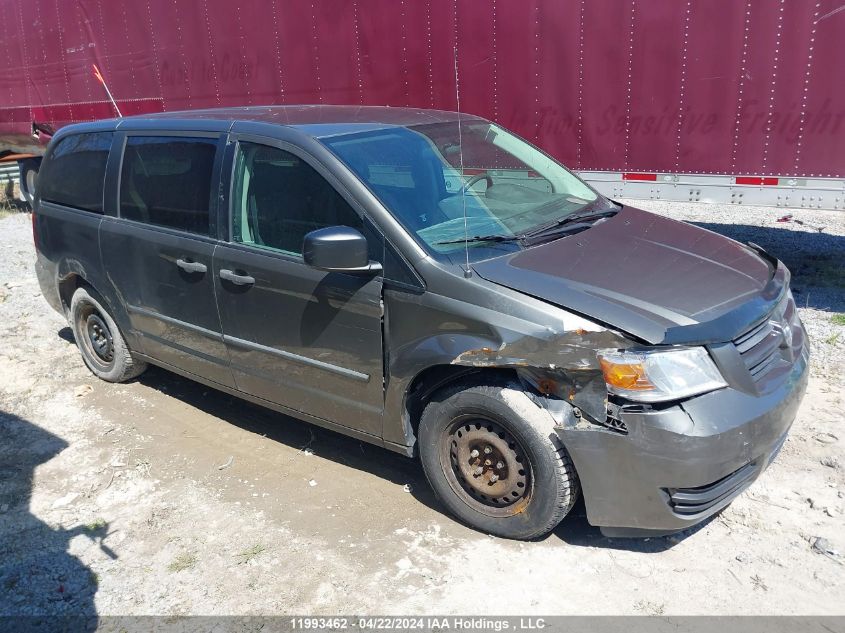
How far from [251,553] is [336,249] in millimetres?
1492

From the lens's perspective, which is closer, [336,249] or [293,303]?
[336,249]

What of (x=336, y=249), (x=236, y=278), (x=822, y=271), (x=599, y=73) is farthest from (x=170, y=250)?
(x=822, y=271)

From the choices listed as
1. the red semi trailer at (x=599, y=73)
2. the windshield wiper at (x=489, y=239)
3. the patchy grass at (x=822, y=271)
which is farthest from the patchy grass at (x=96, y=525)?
the patchy grass at (x=822, y=271)

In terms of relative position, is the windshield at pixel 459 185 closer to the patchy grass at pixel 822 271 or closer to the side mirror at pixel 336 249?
the side mirror at pixel 336 249

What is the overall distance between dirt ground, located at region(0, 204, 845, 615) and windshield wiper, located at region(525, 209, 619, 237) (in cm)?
141

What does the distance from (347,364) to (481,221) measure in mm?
990

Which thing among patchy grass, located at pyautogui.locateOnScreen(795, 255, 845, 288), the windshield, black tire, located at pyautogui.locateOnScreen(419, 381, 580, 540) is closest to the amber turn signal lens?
black tire, located at pyautogui.locateOnScreen(419, 381, 580, 540)

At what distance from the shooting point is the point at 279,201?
373 centimetres

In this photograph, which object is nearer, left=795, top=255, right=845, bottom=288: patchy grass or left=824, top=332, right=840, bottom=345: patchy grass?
left=824, top=332, right=840, bottom=345: patchy grass

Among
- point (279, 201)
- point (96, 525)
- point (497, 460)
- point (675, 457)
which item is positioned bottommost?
point (96, 525)

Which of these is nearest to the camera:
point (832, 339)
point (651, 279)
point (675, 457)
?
point (675, 457)

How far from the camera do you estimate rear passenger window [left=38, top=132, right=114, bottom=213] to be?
15.6 ft

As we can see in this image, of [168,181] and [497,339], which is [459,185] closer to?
[497,339]

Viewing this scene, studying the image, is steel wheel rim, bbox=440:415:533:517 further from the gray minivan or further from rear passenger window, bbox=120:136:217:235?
rear passenger window, bbox=120:136:217:235
